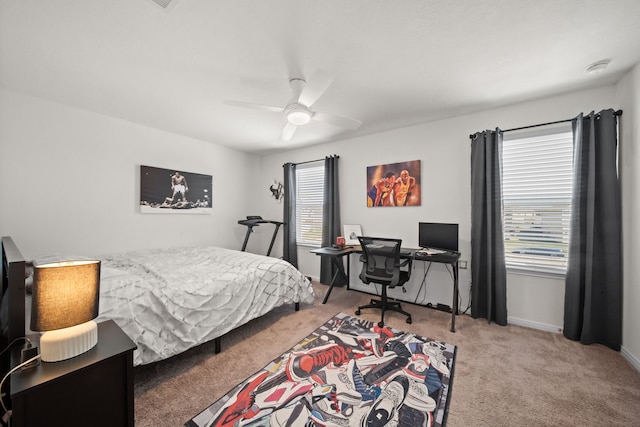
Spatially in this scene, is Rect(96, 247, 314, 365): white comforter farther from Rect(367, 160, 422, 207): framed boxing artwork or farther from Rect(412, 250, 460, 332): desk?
Rect(367, 160, 422, 207): framed boxing artwork

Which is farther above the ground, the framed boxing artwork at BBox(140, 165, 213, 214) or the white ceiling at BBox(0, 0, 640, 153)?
the white ceiling at BBox(0, 0, 640, 153)

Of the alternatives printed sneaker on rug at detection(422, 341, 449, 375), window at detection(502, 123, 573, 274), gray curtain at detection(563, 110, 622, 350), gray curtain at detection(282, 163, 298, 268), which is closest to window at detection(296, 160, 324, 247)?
gray curtain at detection(282, 163, 298, 268)

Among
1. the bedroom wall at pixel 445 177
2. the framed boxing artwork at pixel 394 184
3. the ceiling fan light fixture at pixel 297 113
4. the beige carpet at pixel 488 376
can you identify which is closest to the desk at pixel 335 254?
the bedroom wall at pixel 445 177

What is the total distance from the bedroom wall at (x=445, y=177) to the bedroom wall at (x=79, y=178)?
2.45 m

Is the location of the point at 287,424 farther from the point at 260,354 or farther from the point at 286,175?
the point at 286,175

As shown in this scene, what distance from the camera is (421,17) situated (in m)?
1.54

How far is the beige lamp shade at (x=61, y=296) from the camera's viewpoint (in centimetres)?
97

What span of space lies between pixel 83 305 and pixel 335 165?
11.3 feet

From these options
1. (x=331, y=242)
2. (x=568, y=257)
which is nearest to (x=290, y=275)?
(x=331, y=242)

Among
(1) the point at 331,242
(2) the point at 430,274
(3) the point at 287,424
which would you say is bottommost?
(3) the point at 287,424

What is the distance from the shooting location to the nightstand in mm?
902

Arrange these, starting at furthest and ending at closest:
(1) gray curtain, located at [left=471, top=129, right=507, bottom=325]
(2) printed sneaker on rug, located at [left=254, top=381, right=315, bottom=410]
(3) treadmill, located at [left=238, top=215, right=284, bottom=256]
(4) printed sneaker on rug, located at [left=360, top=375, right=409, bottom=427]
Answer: (3) treadmill, located at [left=238, top=215, right=284, bottom=256] → (1) gray curtain, located at [left=471, top=129, right=507, bottom=325] → (2) printed sneaker on rug, located at [left=254, top=381, right=315, bottom=410] → (4) printed sneaker on rug, located at [left=360, top=375, right=409, bottom=427]

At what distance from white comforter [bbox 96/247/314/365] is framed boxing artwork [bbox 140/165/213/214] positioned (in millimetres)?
847

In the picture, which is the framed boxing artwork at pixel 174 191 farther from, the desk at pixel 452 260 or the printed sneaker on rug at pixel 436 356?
the printed sneaker on rug at pixel 436 356
